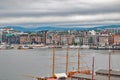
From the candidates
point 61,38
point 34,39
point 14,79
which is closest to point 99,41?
point 61,38

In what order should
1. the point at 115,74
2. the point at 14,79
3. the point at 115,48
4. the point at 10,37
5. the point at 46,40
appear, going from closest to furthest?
the point at 115,74 < the point at 14,79 < the point at 115,48 < the point at 46,40 < the point at 10,37

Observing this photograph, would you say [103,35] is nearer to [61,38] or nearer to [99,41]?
[99,41]

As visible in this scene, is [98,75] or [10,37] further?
[10,37]

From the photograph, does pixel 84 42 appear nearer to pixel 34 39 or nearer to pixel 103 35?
pixel 103 35

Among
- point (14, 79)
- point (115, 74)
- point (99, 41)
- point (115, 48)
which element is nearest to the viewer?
point (115, 74)

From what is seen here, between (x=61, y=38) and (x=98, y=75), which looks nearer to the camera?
(x=98, y=75)

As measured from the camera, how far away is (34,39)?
106812 millimetres

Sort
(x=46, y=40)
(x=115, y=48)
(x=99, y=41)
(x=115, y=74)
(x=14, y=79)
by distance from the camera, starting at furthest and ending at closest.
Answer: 1. (x=46, y=40)
2. (x=99, y=41)
3. (x=115, y=48)
4. (x=14, y=79)
5. (x=115, y=74)

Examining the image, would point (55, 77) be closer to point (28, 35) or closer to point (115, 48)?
point (115, 48)

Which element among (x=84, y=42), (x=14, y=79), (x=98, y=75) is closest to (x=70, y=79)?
(x=98, y=75)

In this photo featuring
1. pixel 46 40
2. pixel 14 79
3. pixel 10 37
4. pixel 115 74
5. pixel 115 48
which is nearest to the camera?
pixel 115 74

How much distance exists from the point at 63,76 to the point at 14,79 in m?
6.90

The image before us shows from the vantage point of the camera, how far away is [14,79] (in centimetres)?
2389

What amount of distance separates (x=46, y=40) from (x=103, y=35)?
688 inches
